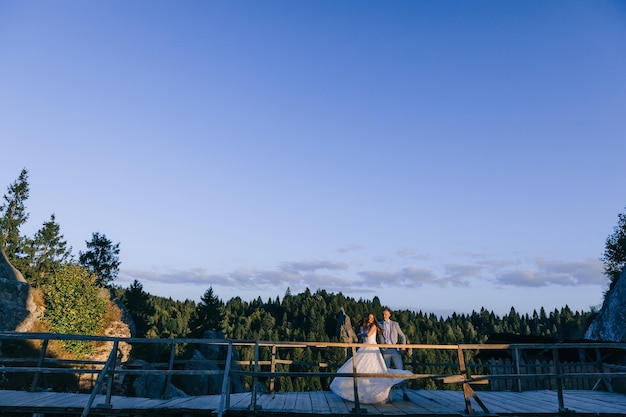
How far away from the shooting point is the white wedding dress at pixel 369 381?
32.4 feet

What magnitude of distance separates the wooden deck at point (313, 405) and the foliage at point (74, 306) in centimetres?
1958

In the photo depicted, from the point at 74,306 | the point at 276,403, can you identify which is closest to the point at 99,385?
the point at 276,403

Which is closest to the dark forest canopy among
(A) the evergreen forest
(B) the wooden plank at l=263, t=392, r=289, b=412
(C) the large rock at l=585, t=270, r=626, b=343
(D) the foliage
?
(A) the evergreen forest

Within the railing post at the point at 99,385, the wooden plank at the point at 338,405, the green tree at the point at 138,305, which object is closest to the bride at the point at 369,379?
the wooden plank at the point at 338,405

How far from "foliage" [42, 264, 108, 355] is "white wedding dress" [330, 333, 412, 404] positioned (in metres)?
24.1

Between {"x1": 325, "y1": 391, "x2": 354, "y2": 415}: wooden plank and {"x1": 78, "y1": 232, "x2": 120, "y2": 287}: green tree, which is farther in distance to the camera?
{"x1": 78, "y1": 232, "x2": 120, "y2": 287}: green tree

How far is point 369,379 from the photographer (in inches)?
392

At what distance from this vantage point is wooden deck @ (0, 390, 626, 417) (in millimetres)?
8781

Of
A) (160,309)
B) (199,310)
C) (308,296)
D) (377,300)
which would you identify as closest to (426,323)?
(377,300)

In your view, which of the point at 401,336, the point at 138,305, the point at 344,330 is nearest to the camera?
the point at 401,336

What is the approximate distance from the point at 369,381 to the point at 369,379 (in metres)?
0.04

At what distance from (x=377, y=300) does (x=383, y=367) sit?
145722mm

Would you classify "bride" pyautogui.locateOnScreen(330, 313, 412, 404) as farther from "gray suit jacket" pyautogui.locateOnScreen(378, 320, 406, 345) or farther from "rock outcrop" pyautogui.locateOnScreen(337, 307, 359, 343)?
"rock outcrop" pyautogui.locateOnScreen(337, 307, 359, 343)

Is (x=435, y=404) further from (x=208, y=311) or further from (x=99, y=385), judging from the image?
(x=208, y=311)
